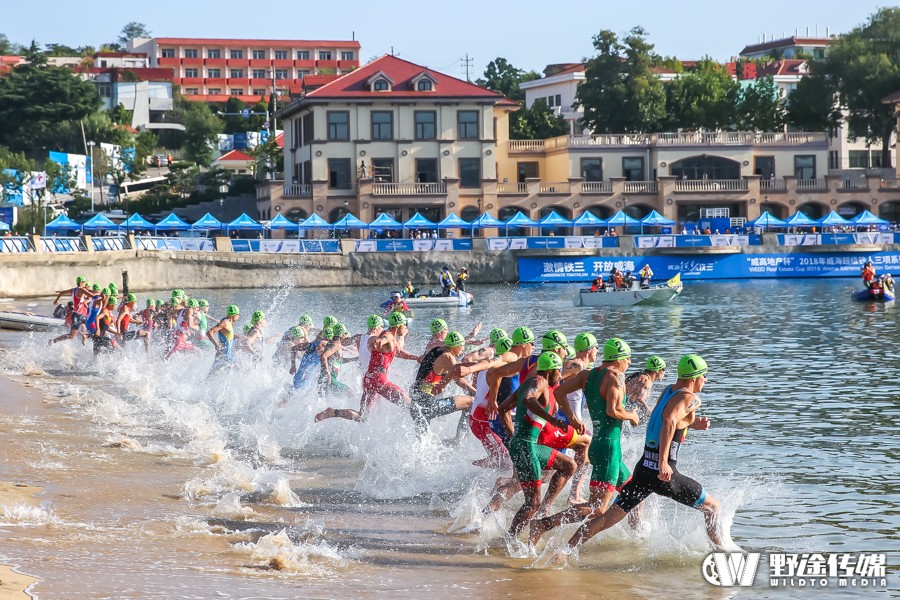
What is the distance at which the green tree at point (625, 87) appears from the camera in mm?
84500

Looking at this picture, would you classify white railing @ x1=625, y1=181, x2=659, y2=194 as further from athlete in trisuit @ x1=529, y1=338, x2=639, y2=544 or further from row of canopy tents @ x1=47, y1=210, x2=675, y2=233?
athlete in trisuit @ x1=529, y1=338, x2=639, y2=544

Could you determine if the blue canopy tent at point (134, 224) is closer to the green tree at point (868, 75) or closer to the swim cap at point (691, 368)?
the green tree at point (868, 75)

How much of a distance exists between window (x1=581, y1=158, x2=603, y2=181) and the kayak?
161 ft

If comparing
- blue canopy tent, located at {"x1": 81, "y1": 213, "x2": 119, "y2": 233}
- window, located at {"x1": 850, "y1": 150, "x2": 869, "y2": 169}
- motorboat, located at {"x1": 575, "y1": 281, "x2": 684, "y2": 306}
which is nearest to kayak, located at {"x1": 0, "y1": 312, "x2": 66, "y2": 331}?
motorboat, located at {"x1": 575, "y1": 281, "x2": 684, "y2": 306}

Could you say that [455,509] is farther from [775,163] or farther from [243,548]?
[775,163]

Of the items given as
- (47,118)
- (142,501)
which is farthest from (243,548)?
(47,118)

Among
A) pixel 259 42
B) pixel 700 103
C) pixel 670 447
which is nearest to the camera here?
pixel 670 447

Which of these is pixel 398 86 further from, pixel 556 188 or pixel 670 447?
pixel 670 447

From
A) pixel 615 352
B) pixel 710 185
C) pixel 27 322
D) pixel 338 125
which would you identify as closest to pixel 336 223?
pixel 338 125

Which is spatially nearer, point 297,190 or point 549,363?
point 549,363

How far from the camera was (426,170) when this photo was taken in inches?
3002

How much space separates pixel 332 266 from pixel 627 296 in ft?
69.6

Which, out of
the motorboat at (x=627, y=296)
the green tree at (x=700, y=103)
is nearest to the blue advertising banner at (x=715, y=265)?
the motorboat at (x=627, y=296)

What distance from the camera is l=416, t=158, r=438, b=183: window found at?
250 ft
